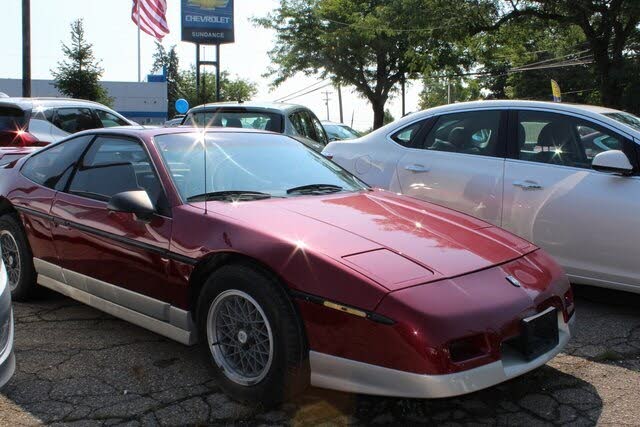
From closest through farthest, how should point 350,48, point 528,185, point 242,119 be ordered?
1. point 528,185
2. point 242,119
3. point 350,48

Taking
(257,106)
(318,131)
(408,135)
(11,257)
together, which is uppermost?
(257,106)

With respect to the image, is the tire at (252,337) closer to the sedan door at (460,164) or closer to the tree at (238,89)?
the sedan door at (460,164)

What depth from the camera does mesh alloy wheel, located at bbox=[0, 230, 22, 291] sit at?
4.58 m

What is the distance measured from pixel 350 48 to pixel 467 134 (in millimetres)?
25997

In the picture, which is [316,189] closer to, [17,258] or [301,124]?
[17,258]

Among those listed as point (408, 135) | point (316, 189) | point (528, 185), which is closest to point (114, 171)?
point (316, 189)

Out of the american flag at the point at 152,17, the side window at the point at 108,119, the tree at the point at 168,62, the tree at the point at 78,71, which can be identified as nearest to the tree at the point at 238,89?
the tree at the point at 168,62

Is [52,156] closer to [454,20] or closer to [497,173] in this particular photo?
[497,173]

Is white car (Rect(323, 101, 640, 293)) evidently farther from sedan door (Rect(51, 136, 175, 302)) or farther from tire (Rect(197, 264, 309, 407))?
tire (Rect(197, 264, 309, 407))

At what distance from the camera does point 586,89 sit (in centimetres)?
4884

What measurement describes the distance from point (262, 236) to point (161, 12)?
32782mm

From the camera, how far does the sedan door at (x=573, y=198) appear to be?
433 cm

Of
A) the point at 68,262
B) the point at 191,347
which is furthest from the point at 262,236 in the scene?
the point at 68,262

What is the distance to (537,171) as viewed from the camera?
4.80 m
